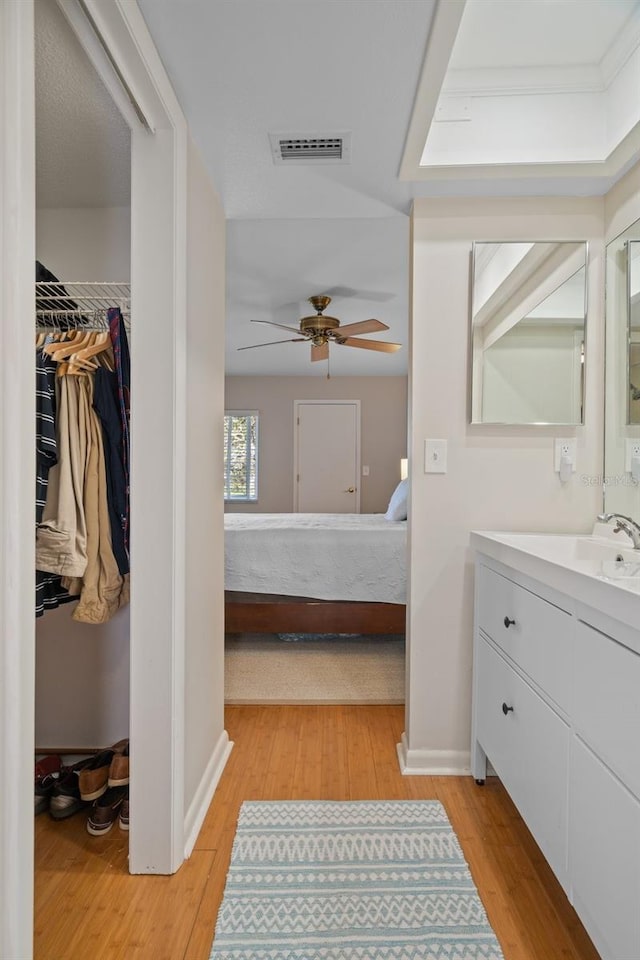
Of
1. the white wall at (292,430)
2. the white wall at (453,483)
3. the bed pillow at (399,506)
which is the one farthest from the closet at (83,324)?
the white wall at (292,430)

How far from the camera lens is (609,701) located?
1.07 m

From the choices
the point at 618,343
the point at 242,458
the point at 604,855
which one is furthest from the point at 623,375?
the point at 242,458

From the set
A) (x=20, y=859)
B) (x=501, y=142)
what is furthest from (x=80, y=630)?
(x=501, y=142)

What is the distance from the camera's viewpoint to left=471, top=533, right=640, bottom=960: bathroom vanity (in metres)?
1.01

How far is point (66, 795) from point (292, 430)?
4994 millimetres

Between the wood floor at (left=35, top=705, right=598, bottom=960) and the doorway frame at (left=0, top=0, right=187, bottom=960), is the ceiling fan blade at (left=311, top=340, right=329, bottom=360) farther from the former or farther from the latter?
the wood floor at (left=35, top=705, right=598, bottom=960)

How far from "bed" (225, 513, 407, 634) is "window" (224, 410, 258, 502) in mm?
3215

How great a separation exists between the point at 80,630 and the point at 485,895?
64.7 inches

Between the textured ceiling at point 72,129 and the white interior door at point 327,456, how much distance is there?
176 inches

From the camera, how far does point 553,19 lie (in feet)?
5.31

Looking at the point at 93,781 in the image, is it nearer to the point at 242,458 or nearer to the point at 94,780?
the point at 94,780

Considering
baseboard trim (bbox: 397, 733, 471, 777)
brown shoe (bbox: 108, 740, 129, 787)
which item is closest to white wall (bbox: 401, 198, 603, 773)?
baseboard trim (bbox: 397, 733, 471, 777)

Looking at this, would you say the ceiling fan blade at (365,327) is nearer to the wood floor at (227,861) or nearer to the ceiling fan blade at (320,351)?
the ceiling fan blade at (320,351)

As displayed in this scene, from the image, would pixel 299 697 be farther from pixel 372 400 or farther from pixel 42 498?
pixel 372 400
